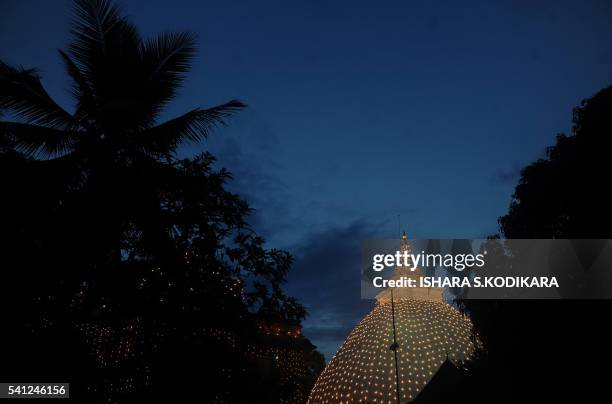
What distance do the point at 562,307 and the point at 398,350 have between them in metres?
15.2

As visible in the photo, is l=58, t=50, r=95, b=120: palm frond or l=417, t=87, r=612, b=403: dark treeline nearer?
l=58, t=50, r=95, b=120: palm frond

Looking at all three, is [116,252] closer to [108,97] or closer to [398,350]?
[108,97]

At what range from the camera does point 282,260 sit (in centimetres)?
771

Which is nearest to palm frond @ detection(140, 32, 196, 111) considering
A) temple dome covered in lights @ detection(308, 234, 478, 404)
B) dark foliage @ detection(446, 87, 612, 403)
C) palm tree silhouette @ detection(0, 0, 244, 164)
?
palm tree silhouette @ detection(0, 0, 244, 164)

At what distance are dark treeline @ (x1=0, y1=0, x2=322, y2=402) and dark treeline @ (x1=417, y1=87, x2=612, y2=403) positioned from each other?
7092mm

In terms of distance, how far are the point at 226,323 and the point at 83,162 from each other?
3.69 m

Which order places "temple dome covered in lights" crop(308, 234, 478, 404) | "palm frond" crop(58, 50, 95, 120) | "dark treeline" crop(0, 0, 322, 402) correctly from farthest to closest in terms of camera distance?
"temple dome covered in lights" crop(308, 234, 478, 404) → "palm frond" crop(58, 50, 95, 120) → "dark treeline" crop(0, 0, 322, 402)

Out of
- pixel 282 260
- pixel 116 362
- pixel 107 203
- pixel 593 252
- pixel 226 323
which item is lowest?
pixel 116 362

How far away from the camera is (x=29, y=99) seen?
7832 mm

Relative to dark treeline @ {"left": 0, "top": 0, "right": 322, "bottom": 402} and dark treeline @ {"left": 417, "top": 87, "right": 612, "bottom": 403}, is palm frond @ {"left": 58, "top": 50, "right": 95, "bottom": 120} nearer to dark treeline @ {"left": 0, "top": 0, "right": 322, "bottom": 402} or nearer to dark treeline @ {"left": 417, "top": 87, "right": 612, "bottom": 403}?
dark treeline @ {"left": 0, "top": 0, "right": 322, "bottom": 402}

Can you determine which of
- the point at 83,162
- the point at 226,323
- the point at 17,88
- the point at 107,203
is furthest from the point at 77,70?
the point at 226,323

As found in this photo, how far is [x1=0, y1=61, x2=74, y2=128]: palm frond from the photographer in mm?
7531

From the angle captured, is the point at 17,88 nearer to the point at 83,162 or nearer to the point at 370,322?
the point at 83,162

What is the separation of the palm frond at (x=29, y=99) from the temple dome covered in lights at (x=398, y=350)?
1957cm
